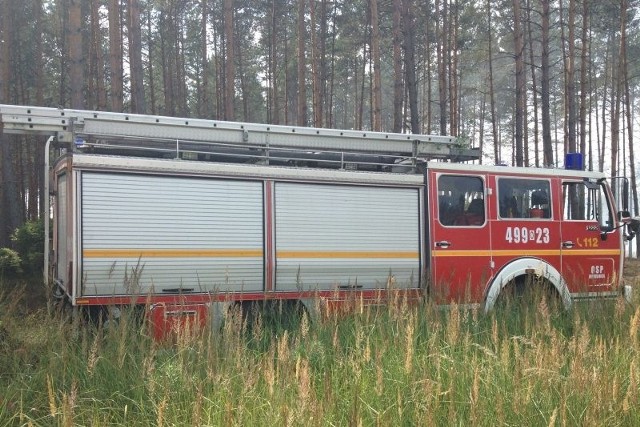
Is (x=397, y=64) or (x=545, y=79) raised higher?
(x=397, y=64)

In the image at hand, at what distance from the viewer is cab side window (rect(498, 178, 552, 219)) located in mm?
8242

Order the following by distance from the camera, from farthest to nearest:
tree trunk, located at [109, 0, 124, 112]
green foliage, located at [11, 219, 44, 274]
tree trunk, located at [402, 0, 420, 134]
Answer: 1. tree trunk, located at [402, 0, 420, 134]
2. tree trunk, located at [109, 0, 124, 112]
3. green foliage, located at [11, 219, 44, 274]

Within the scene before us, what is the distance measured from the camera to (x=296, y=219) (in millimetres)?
7203

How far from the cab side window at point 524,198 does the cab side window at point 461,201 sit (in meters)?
0.34

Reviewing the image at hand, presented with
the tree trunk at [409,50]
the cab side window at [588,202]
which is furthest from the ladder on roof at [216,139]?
the tree trunk at [409,50]

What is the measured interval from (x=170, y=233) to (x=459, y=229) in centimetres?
386

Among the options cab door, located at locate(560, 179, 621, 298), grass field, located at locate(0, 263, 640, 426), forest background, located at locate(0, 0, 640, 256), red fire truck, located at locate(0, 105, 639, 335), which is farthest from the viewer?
forest background, located at locate(0, 0, 640, 256)

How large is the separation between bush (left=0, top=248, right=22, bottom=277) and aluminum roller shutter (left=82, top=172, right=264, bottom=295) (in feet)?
23.2

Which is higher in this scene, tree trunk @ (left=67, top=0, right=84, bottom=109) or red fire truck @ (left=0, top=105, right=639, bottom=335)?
tree trunk @ (left=67, top=0, right=84, bottom=109)

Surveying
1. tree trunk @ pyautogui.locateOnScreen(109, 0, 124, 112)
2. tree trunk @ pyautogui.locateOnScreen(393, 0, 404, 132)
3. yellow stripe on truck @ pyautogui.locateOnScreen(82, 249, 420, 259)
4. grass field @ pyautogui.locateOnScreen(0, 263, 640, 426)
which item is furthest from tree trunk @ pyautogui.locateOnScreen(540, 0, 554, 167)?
grass field @ pyautogui.locateOnScreen(0, 263, 640, 426)

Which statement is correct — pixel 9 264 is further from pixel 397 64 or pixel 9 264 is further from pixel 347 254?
pixel 397 64

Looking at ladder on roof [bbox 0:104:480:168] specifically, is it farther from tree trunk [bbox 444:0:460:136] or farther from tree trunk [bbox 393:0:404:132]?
tree trunk [bbox 444:0:460:136]

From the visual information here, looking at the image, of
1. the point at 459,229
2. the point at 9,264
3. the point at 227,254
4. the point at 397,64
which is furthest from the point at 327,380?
the point at 397,64

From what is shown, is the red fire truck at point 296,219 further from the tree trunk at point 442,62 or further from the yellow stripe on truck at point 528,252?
the tree trunk at point 442,62
